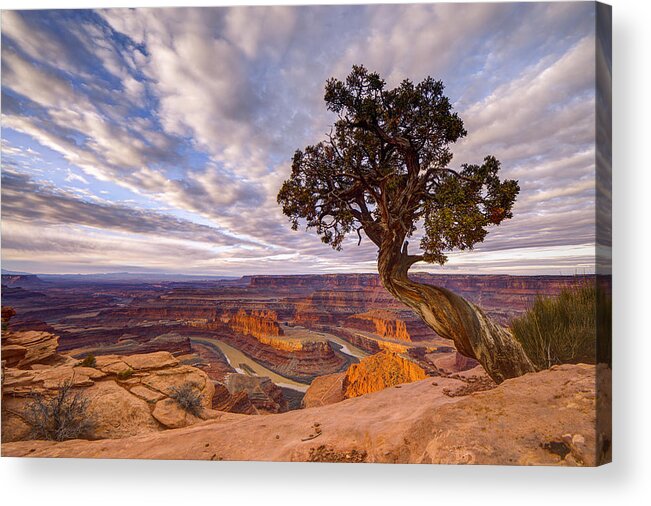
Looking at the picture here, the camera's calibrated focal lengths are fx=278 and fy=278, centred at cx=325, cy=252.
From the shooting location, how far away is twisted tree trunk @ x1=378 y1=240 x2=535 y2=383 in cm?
382

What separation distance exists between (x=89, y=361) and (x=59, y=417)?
775 mm

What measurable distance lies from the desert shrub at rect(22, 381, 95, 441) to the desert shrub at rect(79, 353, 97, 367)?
365 mm

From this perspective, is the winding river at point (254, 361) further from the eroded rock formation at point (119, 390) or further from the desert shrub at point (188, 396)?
the desert shrub at point (188, 396)

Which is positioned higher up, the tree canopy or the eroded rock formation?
the tree canopy

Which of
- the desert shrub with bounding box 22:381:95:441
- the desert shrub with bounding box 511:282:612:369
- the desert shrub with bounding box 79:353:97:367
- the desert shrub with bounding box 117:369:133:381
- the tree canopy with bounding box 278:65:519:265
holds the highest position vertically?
the tree canopy with bounding box 278:65:519:265

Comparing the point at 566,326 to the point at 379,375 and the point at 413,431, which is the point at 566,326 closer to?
the point at 413,431

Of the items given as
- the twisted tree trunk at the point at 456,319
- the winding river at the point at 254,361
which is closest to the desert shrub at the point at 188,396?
the winding river at the point at 254,361

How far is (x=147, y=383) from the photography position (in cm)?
404

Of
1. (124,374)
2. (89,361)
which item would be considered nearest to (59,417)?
(89,361)

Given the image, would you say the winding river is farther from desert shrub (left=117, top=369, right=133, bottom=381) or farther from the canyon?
desert shrub (left=117, top=369, right=133, bottom=381)

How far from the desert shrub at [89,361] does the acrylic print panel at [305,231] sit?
0.11 feet

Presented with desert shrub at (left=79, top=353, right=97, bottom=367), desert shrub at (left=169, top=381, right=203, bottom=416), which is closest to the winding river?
desert shrub at (left=169, top=381, right=203, bottom=416)

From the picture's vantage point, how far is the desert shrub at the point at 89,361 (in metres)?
4.07

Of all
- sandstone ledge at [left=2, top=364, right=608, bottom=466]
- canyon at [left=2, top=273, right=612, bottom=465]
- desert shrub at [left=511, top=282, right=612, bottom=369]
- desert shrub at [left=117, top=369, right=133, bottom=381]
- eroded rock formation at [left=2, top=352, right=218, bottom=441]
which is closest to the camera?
sandstone ledge at [left=2, top=364, right=608, bottom=466]
